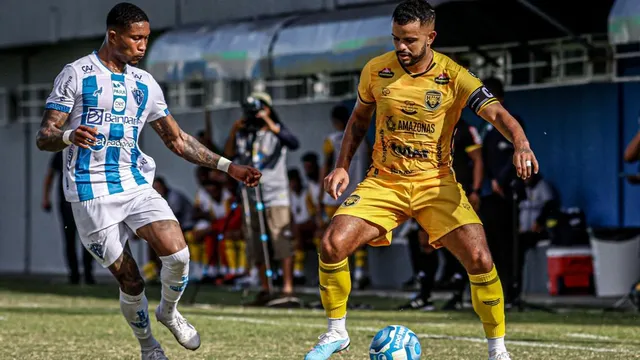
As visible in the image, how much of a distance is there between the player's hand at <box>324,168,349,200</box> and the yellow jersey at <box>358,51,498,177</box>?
0.28 meters

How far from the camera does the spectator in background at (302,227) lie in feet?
65.8

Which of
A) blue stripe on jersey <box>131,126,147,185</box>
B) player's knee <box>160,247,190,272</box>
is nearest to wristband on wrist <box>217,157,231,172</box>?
blue stripe on jersey <box>131,126,147,185</box>

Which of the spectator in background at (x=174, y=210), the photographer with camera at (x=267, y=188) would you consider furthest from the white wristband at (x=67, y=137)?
the spectator in background at (x=174, y=210)

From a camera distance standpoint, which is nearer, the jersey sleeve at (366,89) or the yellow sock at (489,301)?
the yellow sock at (489,301)

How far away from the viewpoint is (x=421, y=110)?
8281mm

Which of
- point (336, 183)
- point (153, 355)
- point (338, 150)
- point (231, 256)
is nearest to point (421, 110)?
point (336, 183)

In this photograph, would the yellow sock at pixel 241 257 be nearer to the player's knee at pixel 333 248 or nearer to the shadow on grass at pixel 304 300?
the shadow on grass at pixel 304 300

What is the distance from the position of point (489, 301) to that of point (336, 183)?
3.76ft

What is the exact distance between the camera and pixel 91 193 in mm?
8477

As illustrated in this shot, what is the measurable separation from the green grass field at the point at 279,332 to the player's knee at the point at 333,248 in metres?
1.50

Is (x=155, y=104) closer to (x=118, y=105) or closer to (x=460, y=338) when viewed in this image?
(x=118, y=105)

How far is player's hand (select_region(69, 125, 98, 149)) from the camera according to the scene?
7902 mm

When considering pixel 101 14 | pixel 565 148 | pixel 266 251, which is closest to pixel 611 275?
pixel 565 148

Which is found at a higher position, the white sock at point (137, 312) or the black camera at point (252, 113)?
the black camera at point (252, 113)
